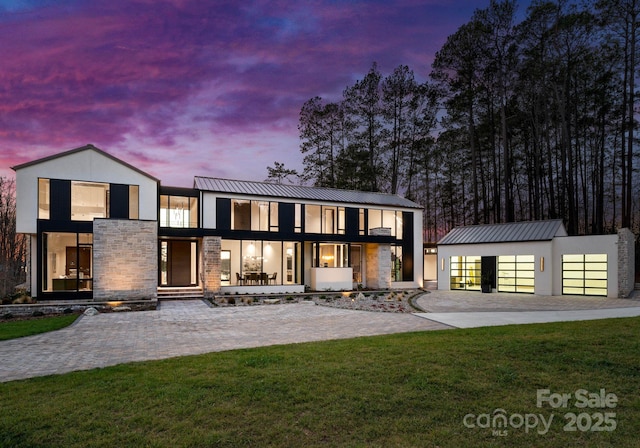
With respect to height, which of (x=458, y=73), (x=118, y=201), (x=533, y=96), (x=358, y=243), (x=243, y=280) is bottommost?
(x=243, y=280)

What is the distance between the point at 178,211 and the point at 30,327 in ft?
35.7

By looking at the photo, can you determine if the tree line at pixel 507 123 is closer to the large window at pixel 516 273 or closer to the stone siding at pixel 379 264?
the large window at pixel 516 273

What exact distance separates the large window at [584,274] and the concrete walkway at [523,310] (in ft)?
2.65

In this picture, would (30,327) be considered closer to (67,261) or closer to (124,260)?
(124,260)

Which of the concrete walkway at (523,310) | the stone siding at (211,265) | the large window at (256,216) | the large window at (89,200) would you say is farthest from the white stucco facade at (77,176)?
the concrete walkway at (523,310)

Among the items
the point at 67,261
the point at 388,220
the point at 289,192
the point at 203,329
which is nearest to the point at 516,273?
the point at 388,220

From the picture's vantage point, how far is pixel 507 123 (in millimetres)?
27234

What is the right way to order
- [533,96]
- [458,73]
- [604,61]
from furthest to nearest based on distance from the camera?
[458,73] < [533,96] < [604,61]

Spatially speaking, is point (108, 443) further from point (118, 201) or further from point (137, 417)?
point (118, 201)

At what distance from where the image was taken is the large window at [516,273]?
64.7 ft

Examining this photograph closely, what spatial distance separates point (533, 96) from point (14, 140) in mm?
32360

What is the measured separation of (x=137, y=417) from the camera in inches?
151

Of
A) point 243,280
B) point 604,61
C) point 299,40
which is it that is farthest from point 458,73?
point 243,280

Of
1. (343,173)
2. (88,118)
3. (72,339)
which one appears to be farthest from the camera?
(343,173)
